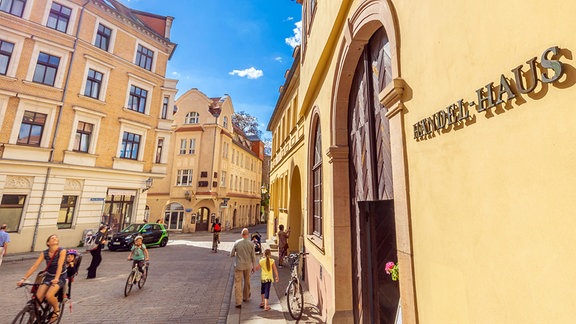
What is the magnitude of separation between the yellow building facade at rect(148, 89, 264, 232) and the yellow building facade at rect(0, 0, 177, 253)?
887cm

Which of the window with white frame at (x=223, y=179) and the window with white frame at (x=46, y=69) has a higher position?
the window with white frame at (x=46, y=69)

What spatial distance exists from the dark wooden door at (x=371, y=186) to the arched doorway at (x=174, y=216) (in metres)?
28.1

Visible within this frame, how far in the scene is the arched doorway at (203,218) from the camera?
30028 millimetres

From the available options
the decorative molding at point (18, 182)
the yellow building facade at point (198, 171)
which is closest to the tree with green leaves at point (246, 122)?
the yellow building facade at point (198, 171)

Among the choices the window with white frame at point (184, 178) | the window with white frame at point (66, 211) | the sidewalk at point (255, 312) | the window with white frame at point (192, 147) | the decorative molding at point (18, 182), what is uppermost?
the window with white frame at point (192, 147)

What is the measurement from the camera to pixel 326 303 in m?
5.72

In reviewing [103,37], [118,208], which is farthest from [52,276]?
[103,37]

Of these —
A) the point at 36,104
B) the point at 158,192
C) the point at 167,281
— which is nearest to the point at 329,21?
the point at 167,281

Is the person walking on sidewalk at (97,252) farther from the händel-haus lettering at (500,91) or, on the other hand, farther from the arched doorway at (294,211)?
the händel-haus lettering at (500,91)

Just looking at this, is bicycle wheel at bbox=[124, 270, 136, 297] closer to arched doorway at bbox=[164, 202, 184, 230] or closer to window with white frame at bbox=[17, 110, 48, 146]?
window with white frame at bbox=[17, 110, 48, 146]

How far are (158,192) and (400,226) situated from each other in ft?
104

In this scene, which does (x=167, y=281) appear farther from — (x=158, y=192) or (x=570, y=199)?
(x=158, y=192)

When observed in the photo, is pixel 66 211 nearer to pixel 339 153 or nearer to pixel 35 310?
pixel 35 310

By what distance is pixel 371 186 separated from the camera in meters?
4.21
